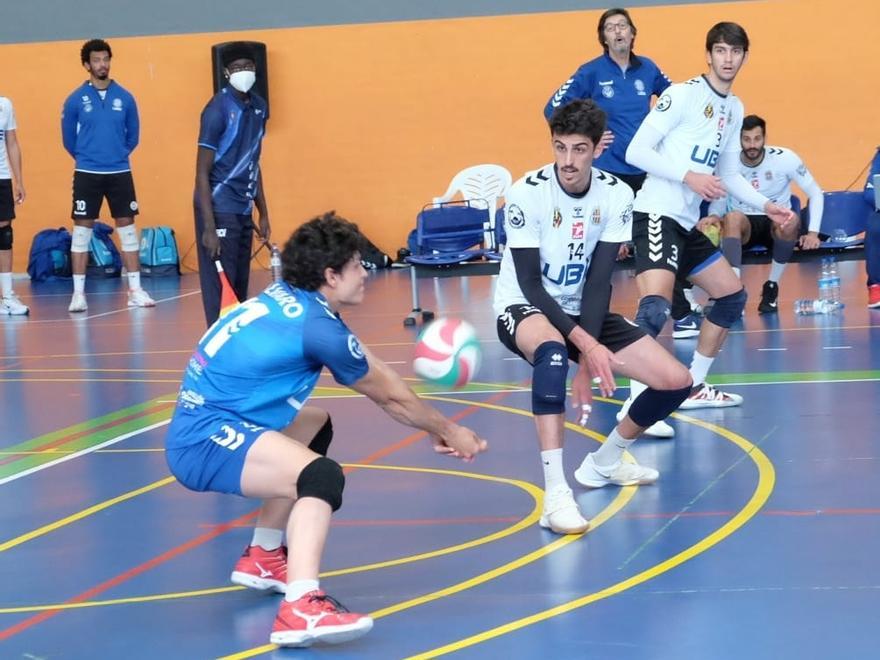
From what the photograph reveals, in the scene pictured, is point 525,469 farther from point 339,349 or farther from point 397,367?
point 397,367

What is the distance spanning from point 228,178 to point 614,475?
378cm

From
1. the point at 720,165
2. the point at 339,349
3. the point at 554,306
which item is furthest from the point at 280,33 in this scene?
the point at 339,349

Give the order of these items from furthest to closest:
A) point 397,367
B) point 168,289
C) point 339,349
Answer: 1. point 168,289
2. point 397,367
3. point 339,349

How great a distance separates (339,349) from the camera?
14.6ft

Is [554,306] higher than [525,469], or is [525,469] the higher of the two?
[554,306]

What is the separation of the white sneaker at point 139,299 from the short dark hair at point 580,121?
935cm

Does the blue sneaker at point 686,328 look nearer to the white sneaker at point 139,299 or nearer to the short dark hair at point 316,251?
the white sneaker at point 139,299

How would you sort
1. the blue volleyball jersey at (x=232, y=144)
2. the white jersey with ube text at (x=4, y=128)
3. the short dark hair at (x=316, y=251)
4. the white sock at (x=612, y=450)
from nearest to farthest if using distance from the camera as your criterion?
the short dark hair at (x=316, y=251), the white sock at (x=612, y=450), the blue volleyball jersey at (x=232, y=144), the white jersey with ube text at (x=4, y=128)

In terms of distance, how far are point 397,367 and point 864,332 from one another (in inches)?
134

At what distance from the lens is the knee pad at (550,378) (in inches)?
218

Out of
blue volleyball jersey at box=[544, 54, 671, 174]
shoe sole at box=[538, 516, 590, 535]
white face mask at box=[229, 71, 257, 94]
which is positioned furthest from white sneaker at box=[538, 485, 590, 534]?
blue volleyball jersey at box=[544, 54, 671, 174]

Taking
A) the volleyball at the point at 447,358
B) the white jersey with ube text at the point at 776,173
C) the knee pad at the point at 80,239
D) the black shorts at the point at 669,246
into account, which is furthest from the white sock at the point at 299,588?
the knee pad at the point at 80,239

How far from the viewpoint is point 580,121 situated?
5551 mm

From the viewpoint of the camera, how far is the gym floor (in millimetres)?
4332
